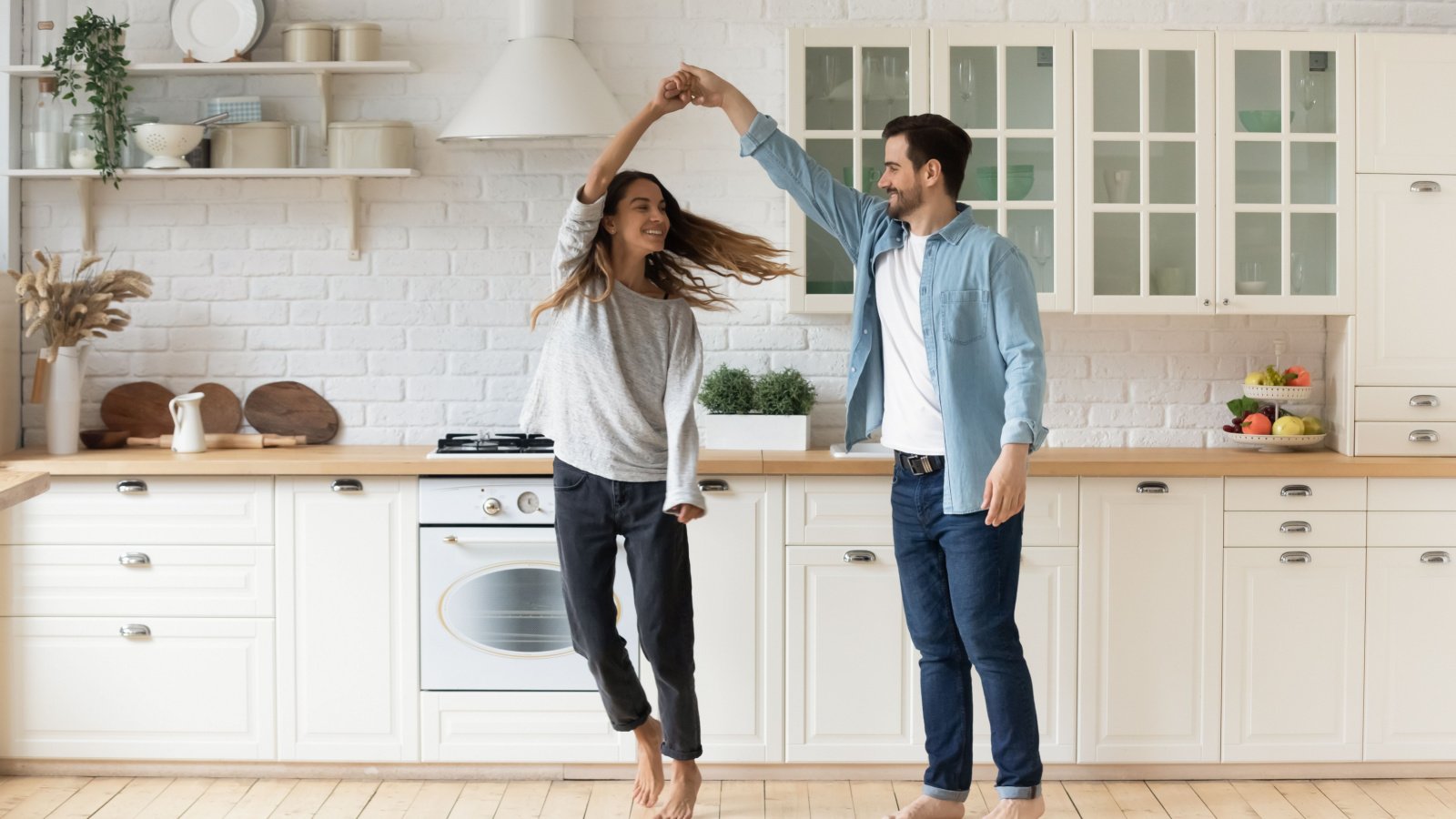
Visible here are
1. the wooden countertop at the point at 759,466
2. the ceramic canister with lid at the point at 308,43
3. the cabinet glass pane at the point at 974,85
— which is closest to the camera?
the wooden countertop at the point at 759,466

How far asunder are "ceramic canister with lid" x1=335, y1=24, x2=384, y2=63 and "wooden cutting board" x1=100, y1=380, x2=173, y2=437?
1.09m

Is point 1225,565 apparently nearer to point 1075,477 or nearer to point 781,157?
point 1075,477

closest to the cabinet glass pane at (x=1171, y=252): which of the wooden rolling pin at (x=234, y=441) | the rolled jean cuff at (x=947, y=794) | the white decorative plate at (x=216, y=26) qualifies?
the rolled jean cuff at (x=947, y=794)

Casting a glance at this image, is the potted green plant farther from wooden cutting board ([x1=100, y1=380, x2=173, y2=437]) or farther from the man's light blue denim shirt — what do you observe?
wooden cutting board ([x1=100, y1=380, x2=173, y2=437])

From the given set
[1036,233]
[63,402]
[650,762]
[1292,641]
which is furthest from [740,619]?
[63,402]

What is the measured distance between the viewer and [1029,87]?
357cm

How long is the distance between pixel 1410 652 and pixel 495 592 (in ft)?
7.49

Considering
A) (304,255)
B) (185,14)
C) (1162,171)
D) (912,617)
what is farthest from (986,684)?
(185,14)

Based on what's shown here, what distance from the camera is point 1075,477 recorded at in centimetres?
338

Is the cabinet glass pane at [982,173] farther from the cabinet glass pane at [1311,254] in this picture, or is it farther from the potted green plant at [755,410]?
the cabinet glass pane at [1311,254]

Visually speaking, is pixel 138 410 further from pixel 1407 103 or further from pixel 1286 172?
pixel 1407 103

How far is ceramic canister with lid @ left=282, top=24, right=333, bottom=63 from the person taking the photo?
3.69 m

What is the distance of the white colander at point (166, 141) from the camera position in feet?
12.0

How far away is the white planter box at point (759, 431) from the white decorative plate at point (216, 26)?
1653mm
